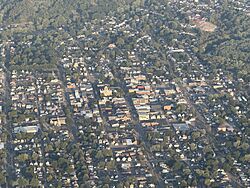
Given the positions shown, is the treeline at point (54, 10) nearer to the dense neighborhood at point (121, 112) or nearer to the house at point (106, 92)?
the dense neighborhood at point (121, 112)

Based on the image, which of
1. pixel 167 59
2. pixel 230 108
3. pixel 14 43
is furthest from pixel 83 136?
pixel 14 43

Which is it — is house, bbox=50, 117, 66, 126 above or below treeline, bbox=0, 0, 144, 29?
below

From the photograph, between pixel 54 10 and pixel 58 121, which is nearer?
pixel 58 121

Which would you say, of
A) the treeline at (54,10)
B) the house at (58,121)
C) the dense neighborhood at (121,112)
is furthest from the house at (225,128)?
the treeline at (54,10)

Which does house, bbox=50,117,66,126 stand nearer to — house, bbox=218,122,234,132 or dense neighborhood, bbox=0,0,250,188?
dense neighborhood, bbox=0,0,250,188

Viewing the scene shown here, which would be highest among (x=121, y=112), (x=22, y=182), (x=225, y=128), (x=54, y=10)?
(x=54, y=10)

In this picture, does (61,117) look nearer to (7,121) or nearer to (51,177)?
(7,121)

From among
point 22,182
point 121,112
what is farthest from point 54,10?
point 22,182

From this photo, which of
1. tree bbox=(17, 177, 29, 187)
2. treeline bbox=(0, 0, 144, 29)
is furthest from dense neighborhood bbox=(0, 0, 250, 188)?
treeline bbox=(0, 0, 144, 29)

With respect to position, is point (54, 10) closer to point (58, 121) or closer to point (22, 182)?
point (58, 121)

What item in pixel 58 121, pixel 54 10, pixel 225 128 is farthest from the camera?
pixel 54 10

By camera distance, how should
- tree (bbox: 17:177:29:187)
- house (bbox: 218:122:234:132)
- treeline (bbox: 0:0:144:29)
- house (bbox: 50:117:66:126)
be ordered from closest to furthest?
tree (bbox: 17:177:29:187) < house (bbox: 218:122:234:132) < house (bbox: 50:117:66:126) < treeline (bbox: 0:0:144:29)
